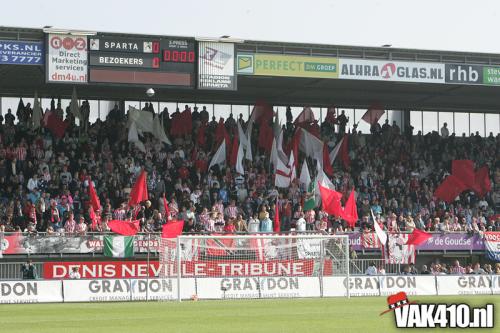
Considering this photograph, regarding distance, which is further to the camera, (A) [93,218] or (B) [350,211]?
(B) [350,211]

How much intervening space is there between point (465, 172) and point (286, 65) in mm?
10686

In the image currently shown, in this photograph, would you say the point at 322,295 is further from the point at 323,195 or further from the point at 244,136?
the point at 244,136

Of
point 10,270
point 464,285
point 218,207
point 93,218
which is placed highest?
point 218,207

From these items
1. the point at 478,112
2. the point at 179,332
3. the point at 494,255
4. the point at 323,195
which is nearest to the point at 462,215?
the point at 494,255

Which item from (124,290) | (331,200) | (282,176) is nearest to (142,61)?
(282,176)

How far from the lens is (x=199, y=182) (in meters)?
44.6

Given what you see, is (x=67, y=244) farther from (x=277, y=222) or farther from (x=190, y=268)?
(x=277, y=222)

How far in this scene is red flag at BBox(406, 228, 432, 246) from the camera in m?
42.2

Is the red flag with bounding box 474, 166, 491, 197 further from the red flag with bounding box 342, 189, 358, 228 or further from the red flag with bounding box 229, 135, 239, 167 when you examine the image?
the red flag with bounding box 229, 135, 239, 167

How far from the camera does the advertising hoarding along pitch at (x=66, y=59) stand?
39.5 m

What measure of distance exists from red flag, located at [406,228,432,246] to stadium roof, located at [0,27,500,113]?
21.9 feet

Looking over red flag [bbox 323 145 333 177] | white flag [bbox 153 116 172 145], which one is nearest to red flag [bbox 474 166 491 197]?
red flag [bbox 323 145 333 177]

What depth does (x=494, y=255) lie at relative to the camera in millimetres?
44312

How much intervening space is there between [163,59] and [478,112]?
879 inches
